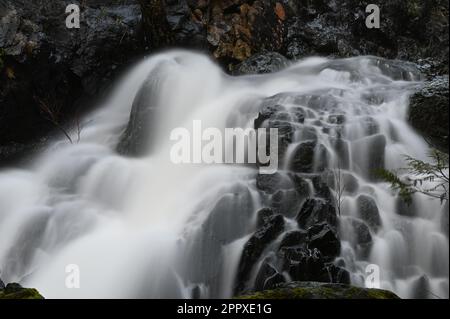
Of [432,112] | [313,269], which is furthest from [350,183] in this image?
[432,112]

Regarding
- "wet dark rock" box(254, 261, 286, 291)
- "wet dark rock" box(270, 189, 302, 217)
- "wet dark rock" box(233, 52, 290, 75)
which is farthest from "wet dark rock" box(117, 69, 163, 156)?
"wet dark rock" box(254, 261, 286, 291)

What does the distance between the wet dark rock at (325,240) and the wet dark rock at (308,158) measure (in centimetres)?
191

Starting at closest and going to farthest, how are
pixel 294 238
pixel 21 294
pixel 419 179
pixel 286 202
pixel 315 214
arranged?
pixel 21 294 < pixel 419 179 < pixel 294 238 < pixel 315 214 < pixel 286 202

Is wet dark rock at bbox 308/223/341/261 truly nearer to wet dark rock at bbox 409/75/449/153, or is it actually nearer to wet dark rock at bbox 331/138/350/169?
wet dark rock at bbox 331/138/350/169

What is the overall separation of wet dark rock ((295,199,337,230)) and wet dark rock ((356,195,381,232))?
25.7 inches

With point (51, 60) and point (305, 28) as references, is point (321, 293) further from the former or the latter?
point (305, 28)

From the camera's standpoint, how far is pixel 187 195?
28.1 feet

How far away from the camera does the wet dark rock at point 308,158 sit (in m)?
8.23

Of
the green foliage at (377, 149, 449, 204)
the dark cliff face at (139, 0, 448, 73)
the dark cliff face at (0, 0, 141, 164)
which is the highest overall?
the dark cliff face at (139, 0, 448, 73)

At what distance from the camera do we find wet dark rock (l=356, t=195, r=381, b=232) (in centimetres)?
721

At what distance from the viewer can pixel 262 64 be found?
14211mm

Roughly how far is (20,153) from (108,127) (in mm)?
2184

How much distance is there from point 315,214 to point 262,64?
26.8ft
